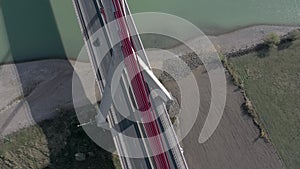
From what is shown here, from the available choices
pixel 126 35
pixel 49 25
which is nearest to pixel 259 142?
pixel 126 35

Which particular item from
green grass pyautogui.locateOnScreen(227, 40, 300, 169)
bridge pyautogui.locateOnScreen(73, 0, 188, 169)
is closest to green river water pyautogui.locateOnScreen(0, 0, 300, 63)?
green grass pyautogui.locateOnScreen(227, 40, 300, 169)

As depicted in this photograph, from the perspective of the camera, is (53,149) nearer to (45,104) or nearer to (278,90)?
(45,104)

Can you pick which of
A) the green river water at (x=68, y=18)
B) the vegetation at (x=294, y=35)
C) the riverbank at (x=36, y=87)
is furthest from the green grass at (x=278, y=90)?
the green river water at (x=68, y=18)

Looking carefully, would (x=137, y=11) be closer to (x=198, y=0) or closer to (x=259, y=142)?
(x=198, y=0)

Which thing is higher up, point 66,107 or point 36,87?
point 36,87

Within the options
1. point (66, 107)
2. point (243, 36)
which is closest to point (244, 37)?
point (243, 36)

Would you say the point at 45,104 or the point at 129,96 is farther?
the point at 45,104
